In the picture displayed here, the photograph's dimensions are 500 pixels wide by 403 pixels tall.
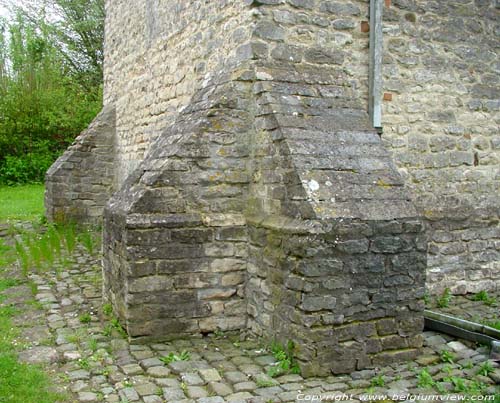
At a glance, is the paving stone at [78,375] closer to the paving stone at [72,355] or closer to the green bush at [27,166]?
the paving stone at [72,355]

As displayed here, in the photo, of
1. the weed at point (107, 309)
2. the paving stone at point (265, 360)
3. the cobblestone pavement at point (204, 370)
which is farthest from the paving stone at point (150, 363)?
the weed at point (107, 309)

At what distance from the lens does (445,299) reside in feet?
21.7

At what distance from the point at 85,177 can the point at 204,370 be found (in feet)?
24.2

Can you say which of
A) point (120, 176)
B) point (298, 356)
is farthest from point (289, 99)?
point (120, 176)

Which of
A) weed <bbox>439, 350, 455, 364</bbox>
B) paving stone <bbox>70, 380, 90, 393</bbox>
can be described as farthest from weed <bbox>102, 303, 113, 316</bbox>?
weed <bbox>439, 350, 455, 364</bbox>

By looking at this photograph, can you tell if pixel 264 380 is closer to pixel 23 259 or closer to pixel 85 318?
pixel 85 318

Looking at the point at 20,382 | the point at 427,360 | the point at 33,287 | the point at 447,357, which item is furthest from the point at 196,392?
the point at 33,287

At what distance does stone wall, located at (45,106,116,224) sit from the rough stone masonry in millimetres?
4187

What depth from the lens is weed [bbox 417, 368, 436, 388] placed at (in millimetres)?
4480

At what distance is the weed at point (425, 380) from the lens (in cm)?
448

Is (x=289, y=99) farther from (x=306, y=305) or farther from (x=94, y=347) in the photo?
(x=94, y=347)

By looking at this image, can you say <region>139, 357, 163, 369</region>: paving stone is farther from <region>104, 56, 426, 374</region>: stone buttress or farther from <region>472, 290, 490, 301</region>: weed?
<region>472, 290, 490, 301</region>: weed

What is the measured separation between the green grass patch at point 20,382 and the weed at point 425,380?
266cm

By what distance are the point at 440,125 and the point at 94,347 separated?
14.6 ft
